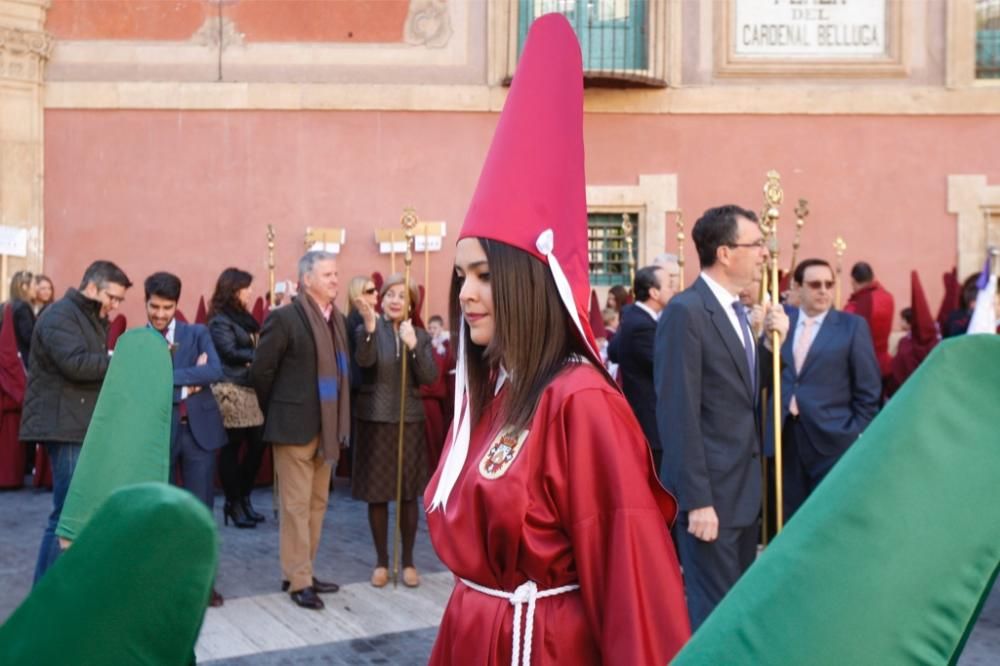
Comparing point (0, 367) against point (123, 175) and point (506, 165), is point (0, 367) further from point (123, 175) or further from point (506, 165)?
point (506, 165)

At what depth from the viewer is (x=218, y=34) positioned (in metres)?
16.4

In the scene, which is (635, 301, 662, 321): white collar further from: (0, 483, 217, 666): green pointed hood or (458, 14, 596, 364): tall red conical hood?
(0, 483, 217, 666): green pointed hood

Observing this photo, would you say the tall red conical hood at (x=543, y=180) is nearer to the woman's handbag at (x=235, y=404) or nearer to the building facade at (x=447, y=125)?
the woman's handbag at (x=235, y=404)

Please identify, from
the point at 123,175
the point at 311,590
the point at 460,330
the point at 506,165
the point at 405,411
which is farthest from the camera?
the point at 123,175

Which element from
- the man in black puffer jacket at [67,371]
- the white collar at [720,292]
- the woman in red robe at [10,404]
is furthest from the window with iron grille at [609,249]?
the white collar at [720,292]

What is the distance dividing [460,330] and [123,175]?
567 inches

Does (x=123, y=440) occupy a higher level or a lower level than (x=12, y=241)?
lower

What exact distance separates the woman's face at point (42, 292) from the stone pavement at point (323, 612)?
10.6 ft

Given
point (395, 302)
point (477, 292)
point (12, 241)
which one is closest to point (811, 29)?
point (12, 241)

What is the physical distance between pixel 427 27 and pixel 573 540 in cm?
1496

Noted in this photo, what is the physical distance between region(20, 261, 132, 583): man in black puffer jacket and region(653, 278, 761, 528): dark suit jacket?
3.12 metres

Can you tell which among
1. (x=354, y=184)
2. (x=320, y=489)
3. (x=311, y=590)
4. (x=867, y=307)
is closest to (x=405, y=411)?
(x=320, y=489)

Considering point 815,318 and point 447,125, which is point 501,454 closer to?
point 815,318

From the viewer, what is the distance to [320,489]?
712 centimetres
